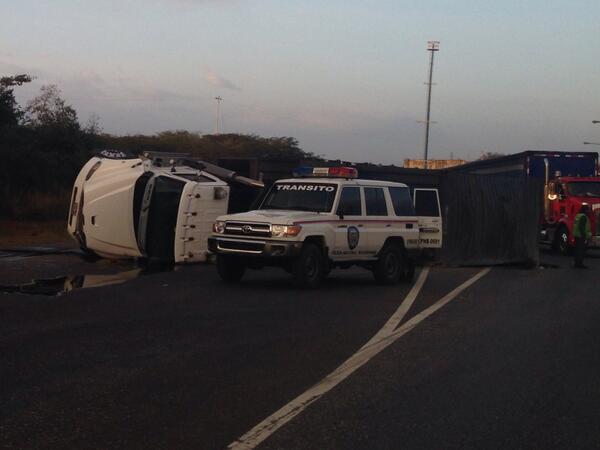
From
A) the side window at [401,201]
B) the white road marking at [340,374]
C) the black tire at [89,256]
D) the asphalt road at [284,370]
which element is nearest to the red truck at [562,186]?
the side window at [401,201]

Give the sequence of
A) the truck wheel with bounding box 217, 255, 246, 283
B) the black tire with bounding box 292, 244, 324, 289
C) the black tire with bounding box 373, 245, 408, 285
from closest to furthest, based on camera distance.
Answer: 1. the black tire with bounding box 292, 244, 324, 289
2. the truck wheel with bounding box 217, 255, 246, 283
3. the black tire with bounding box 373, 245, 408, 285

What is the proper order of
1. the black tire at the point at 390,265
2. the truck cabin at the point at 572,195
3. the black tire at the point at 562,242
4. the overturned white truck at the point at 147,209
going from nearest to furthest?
the black tire at the point at 390,265 < the overturned white truck at the point at 147,209 < the truck cabin at the point at 572,195 < the black tire at the point at 562,242

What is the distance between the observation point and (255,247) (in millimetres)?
15109

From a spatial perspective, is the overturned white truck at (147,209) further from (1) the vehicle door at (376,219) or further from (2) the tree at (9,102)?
(2) the tree at (9,102)

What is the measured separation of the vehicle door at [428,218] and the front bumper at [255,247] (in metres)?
4.37

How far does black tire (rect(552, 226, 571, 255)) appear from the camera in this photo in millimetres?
30328

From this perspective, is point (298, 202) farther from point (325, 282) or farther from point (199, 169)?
point (199, 169)

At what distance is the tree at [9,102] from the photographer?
36406mm

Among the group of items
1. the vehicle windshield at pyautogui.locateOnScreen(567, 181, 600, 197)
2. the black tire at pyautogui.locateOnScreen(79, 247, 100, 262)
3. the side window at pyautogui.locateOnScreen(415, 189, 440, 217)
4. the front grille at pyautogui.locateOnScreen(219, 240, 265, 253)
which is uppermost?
the vehicle windshield at pyautogui.locateOnScreen(567, 181, 600, 197)

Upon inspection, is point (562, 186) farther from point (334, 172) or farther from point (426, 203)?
point (334, 172)

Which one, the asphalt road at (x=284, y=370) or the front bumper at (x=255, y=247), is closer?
the asphalt road at (x=284, y=370)

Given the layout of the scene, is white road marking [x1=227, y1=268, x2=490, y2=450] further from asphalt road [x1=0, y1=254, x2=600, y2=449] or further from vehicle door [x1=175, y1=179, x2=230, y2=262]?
vehicle door [x1=175, y1=179, x2=230, y2=262]

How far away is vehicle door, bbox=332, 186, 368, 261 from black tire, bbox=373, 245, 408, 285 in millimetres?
608

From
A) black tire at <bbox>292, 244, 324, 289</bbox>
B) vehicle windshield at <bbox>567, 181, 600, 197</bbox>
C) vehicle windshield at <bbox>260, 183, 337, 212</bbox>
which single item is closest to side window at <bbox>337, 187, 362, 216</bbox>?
vehicle windshield at <bbox>260, 183, 337, 212</bbox>
